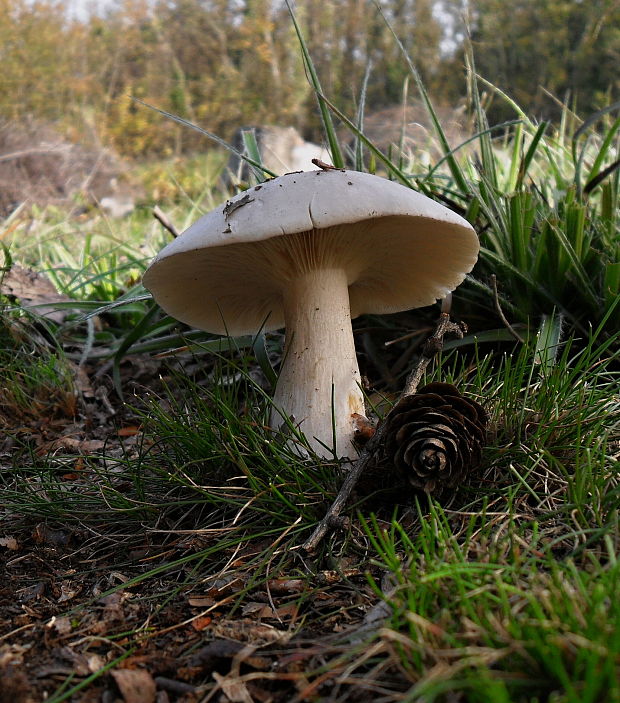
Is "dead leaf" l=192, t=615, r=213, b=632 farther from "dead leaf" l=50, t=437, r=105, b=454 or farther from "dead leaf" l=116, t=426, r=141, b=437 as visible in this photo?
"dead leaf" l=116, t=426, r=141, b=437

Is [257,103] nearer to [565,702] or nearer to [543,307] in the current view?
[543,307]

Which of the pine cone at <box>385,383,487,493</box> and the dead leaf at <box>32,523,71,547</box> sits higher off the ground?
the pine cone at <box>385,383,487,493</box>

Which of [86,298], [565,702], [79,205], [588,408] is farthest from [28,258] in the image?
A: [79,205]

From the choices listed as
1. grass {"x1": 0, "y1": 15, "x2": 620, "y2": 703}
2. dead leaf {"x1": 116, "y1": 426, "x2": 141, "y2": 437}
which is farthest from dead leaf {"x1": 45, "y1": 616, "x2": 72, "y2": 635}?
dead leaf {"x1": 116, "y1": 426, "x2": 141, "y2": 437}

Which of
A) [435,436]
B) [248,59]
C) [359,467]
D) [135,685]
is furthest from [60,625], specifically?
[248,59]

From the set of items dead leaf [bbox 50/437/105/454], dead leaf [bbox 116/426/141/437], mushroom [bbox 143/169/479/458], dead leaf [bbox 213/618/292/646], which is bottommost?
dead leaf [bbox 116/426/141/437]

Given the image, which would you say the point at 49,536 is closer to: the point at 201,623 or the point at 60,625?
the point at 60,625
